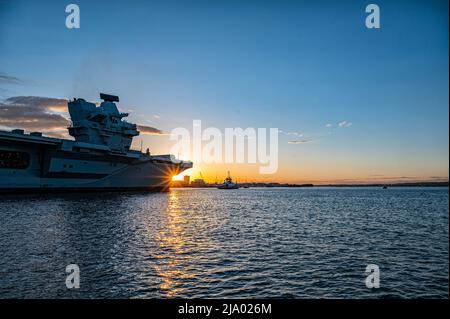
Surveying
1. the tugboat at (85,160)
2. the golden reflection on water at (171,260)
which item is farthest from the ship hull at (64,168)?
the golden reflection on water at (171,260)

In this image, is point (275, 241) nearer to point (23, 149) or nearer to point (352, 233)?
point (352, 233)

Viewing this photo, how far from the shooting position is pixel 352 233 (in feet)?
73.7

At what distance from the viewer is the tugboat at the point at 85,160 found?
47.6 meters

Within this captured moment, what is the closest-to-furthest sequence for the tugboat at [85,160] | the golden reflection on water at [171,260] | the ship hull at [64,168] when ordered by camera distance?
the golden reflection on water at [171,260]
the ship hull at [64,168]
the tugboat at [85,160]

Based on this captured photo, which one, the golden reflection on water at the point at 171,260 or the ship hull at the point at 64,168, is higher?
the ship hull at the point at 64,168

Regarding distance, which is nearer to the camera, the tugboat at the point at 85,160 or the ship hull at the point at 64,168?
the ship hull at the point at 64,168

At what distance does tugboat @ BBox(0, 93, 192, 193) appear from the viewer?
156 ft

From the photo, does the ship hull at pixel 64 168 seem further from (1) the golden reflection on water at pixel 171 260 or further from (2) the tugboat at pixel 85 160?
(1) the golden reflection on water at pixel 171 260

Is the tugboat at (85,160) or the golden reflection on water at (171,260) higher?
the tugboat at (85,160)

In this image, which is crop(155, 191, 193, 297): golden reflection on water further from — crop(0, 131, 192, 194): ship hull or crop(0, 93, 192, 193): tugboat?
crop(0, 131, 192, 194): ship hull

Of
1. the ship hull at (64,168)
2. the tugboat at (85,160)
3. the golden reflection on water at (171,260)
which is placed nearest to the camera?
the golden reflection on water at (171,260)

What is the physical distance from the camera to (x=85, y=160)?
55656 millimetres
